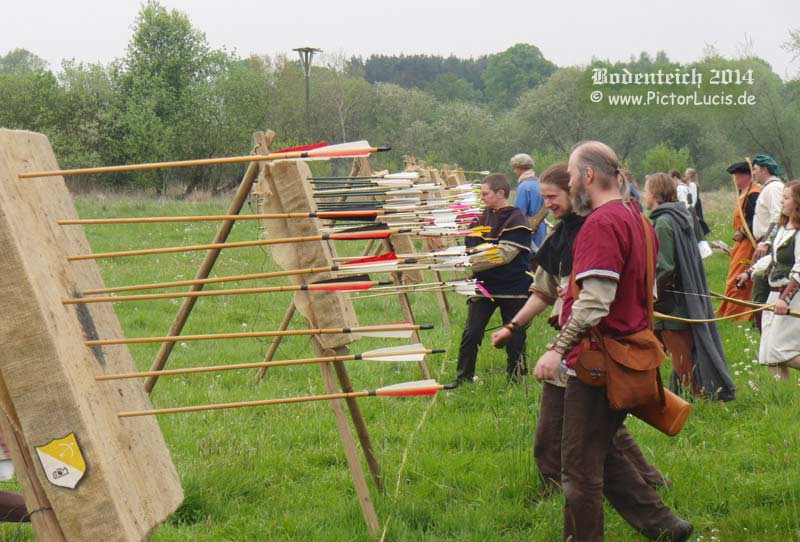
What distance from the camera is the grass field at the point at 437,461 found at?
522 centimetres

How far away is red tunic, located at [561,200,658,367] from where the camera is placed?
13.9 ft

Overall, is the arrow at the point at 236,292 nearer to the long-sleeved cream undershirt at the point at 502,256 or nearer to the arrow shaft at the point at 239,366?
the arrow shaft at the point at 239,366

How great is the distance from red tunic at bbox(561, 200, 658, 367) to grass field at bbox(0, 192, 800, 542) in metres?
1.42

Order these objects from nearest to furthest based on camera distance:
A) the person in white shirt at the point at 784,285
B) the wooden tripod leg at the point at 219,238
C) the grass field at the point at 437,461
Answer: the grass field at the point at 437,461, the wooden tripod leg at the point at 219,238, the person in white shirt at the point at 784,285

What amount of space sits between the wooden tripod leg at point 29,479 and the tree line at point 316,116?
1159 inches

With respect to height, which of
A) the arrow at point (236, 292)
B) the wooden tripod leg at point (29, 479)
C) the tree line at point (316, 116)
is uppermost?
the arrow at point (236, 292)

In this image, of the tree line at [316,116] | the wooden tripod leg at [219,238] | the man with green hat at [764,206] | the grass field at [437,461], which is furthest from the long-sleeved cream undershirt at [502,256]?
the tree line at [316,116]

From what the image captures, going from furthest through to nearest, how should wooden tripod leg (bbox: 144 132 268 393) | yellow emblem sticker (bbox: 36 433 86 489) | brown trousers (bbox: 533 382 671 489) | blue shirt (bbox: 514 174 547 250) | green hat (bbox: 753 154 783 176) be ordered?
blue shirt (bbox: 514 174 547 250) → green hat (bbox: 753 154 783 176) → wooden tripod leg (bbox: 144 132 268 393) → brown trousers (bbox: 533 382 671 489) → yellow emblem sticker (bbox: 36 433 86 489)

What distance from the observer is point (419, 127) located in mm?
68625

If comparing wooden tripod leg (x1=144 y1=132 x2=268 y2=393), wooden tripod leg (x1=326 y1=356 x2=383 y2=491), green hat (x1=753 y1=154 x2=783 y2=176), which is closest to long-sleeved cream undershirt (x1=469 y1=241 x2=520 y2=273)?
wooden tripod leg (x1=144 y1=132 x2=268 y2=393)

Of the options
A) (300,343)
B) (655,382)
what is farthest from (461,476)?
(300,343)

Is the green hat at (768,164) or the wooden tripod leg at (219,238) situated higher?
the wooden tripod leg at (219,238)

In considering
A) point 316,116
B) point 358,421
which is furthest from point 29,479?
point 316,116

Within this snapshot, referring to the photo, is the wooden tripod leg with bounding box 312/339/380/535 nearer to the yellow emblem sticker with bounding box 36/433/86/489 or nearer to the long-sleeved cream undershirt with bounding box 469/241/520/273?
the yellow emblem sticker with bounding box 36/433/86/489
